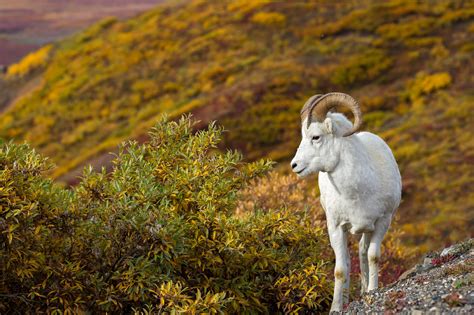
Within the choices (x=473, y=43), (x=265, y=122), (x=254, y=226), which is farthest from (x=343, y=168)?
(x=473, y=43)

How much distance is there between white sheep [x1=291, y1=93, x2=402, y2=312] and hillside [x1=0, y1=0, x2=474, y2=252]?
2266 cm

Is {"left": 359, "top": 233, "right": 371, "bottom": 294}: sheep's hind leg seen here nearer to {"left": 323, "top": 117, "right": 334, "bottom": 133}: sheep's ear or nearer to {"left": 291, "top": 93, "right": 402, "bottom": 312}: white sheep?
{"left": 291, "top": 93, "right": 402, "bottom": 312}: white sheep

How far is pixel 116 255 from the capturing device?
10.4m

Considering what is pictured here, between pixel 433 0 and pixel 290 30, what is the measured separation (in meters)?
12.7

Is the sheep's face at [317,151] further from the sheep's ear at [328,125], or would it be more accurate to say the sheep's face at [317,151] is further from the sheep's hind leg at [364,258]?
the sheep's hind leg at [364,258]

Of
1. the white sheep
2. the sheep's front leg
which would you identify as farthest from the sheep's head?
the sheep's front leg

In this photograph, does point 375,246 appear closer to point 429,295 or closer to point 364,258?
point 364,258

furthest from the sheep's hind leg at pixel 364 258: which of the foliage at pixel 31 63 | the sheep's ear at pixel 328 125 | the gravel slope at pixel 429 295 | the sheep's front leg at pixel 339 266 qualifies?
the foliage at pixel 31 63

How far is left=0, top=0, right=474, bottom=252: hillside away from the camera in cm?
4322

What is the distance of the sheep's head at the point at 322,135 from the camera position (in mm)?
9711

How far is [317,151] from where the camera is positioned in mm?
9766

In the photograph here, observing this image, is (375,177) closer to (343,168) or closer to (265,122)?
(343,168)

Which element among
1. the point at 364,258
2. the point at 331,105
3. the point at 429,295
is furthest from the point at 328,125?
the point at 429,295

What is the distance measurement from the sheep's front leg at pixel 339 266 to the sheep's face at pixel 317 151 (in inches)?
35.0
